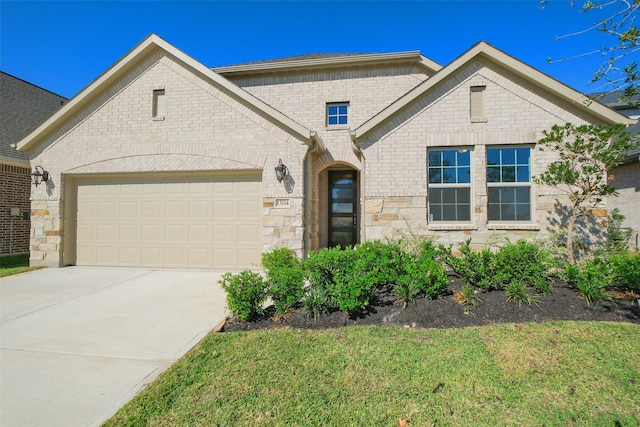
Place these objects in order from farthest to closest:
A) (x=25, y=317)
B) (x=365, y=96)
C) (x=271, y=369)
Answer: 1. (x=365, y=96)
2. (x=25, y=317)
3. (x=271, y=369)

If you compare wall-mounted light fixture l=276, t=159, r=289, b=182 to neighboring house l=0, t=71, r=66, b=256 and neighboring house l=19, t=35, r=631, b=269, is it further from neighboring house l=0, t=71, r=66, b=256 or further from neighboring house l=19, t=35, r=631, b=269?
neighboring house l=0, t=71, r=66, b=256

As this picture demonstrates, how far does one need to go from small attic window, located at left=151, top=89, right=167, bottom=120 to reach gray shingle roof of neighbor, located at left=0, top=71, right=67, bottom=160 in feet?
17.1

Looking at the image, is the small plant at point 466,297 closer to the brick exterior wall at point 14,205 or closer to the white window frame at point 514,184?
the white window frame at point 514,184

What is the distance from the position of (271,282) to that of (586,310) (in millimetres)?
4603

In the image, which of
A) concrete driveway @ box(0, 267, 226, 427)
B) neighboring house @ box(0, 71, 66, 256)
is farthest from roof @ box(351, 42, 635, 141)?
neighboring house @ box(0, 71, 66, 256)

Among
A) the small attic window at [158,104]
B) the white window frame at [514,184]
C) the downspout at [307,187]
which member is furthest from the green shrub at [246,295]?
the small attic window at [158,104]

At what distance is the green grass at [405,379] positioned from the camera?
2.47m

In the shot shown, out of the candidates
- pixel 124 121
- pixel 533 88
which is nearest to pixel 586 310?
pixel 533 88

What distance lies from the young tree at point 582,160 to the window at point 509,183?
0.35 metres

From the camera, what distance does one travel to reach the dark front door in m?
10.4

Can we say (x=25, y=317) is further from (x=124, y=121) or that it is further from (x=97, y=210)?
(x=124, y=121)

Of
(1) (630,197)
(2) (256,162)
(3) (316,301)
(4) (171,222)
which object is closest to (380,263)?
(3) (316,301)

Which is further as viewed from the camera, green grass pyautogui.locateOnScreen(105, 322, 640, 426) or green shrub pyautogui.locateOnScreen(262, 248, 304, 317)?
green shrub pyautogui.locateOnScreen(262, 248, 304, 317)

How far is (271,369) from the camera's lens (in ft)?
10.3
